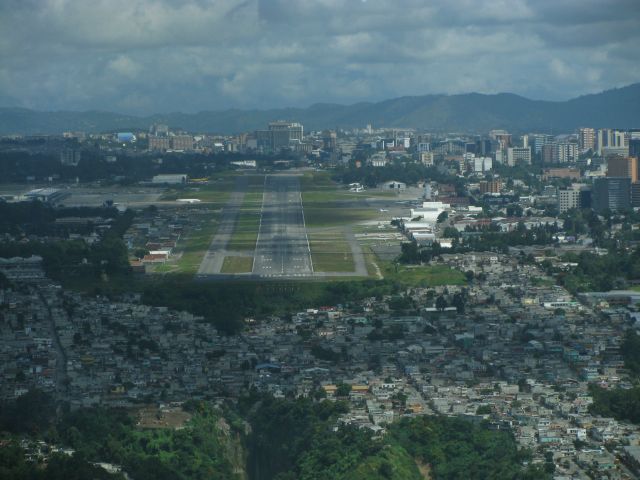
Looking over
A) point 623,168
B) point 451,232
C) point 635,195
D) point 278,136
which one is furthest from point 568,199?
point 278,136

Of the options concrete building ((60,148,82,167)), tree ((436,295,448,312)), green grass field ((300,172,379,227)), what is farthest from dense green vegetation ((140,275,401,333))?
concrete building ((60,148,82,167))

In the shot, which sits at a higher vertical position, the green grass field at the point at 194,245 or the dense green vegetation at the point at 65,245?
the dense green vegetation at the point at 65,245

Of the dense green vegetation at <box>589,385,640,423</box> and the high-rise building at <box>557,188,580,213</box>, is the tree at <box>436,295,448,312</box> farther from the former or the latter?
the high-rise building at <box>557,188,580,213</box>

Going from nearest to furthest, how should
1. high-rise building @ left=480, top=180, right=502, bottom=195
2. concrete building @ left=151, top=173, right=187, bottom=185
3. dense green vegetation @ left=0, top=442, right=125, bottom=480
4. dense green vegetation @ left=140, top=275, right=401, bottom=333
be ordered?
dense green vegetation @ left=0, top=442, right=125, bottom=480
dense green vegetation @ left=140, top=275, right=401, bottom=333
high-rise building @ left=480, top=180, right=502, bottom=195
concrete building @ left=151, top=173, right=187, bottom=185

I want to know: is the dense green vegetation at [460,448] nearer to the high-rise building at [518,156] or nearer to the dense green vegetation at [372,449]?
the dense green vegetation at [372,449]

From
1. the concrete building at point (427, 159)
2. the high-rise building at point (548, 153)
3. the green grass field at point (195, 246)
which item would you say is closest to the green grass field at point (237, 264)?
the green grass field at point (195, 246)

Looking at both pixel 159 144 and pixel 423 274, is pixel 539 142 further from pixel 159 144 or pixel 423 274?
pixel 423 274

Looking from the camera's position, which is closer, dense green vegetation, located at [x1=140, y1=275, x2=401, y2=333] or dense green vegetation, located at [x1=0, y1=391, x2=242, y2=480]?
dense green vegetation, located at [x1=0, y1=391, x2=242, y2=480]
